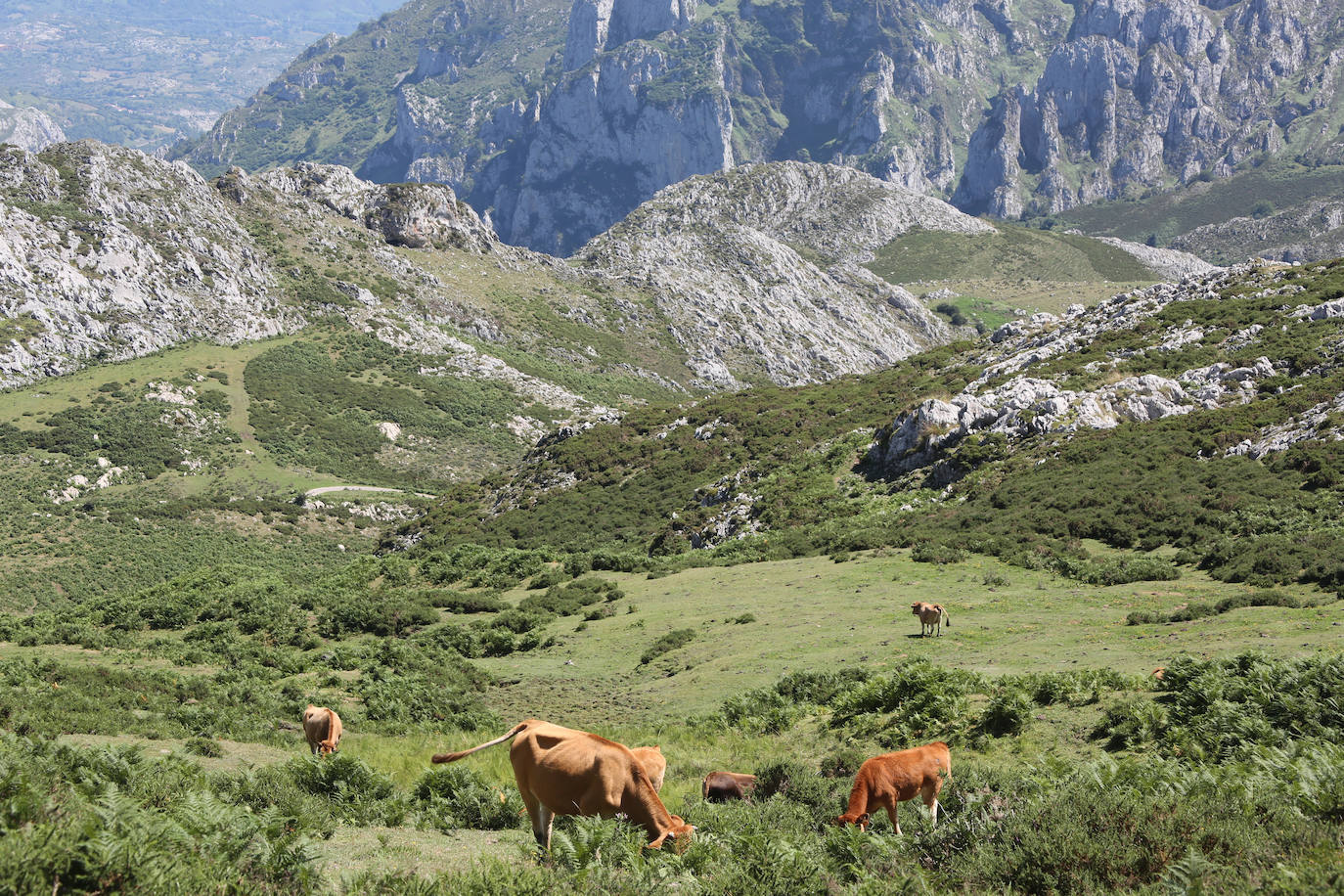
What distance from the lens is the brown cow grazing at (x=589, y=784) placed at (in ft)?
26.0

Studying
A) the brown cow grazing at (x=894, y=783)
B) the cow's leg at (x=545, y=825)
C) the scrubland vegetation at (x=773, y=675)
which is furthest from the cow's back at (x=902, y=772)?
the cow's leg at (x=545, y=825)

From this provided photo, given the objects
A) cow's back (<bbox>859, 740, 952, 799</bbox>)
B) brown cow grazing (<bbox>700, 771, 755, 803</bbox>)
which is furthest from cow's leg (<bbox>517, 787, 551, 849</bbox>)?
cow's back (<bbox>859, 740, 952, 799</bbox>)

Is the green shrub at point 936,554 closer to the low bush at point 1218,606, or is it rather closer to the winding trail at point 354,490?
the low bush at point 1218,606

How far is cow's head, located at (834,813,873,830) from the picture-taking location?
912 cm

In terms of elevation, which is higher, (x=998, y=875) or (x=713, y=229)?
(x=713, y=229)

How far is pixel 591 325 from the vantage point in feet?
490

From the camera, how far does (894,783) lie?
9469 mm

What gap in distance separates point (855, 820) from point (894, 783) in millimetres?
679

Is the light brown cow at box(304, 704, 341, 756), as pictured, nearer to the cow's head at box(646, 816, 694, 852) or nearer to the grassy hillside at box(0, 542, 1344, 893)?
the grassy hillside at box(0, 542, 1344, 893)

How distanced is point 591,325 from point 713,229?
46.1 meters

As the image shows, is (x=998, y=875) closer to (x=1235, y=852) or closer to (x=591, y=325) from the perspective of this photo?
(x=1235, y=852)

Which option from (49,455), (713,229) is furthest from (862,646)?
(713,229)

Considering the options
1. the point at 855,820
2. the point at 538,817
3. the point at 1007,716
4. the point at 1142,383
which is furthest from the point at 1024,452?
the point at 538,817

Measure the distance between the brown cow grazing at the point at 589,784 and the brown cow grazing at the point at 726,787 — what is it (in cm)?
303
